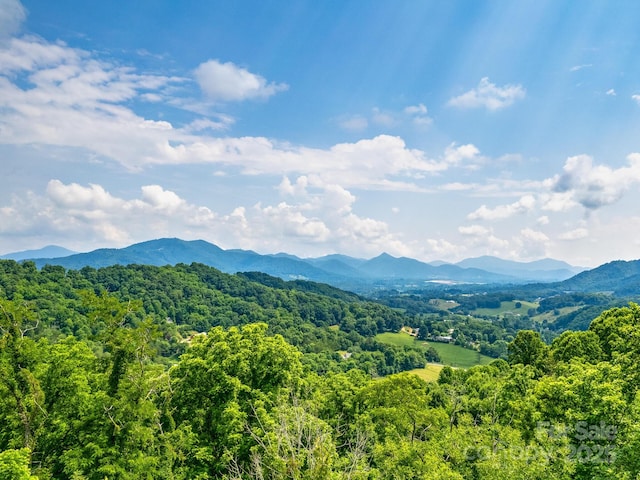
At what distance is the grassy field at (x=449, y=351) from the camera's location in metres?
141

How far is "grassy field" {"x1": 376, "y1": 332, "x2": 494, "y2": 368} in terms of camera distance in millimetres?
140975

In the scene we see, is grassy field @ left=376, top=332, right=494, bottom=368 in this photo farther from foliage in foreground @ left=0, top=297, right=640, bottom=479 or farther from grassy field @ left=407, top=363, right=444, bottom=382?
foliage in foreground @ left=0, top=297, right=640, bottom=479

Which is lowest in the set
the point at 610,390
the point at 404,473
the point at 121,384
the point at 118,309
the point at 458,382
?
the point at 458,382

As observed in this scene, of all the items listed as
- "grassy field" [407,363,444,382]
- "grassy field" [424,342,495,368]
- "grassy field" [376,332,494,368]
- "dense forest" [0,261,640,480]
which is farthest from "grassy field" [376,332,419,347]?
"dense forest" [0,261,640,480]

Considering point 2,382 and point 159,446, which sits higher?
point 2,382

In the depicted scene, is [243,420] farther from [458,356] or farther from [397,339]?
[397,339]

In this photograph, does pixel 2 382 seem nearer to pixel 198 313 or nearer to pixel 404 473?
pixel 404 473

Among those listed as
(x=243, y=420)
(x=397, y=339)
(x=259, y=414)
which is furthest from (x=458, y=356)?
(x=243, y=420)

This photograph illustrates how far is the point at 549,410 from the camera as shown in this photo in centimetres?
2144

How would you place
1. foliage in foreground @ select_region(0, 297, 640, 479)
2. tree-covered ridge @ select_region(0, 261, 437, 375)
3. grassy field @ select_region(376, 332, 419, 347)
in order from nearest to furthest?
foliage in foreground @ select_region(0, 297, 640, 479)
tree-covered ridge @ select_region(0, 261, 437, 375)
grassy field @ select_region(376, 332, 419, 347)

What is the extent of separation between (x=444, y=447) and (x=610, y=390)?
1084 cm

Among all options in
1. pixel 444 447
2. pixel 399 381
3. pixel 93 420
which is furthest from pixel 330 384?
pixel 93 420

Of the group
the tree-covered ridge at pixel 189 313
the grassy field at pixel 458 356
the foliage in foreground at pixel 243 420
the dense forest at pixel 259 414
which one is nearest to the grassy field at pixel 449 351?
the grassy field at pixel 458 356

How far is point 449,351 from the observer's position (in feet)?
520
